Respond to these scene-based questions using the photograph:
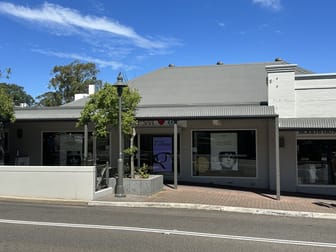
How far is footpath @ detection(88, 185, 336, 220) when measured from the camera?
12039 mm

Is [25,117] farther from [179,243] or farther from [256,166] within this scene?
[179,243]

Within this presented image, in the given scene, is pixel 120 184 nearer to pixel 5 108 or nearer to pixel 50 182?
pixel 50 182

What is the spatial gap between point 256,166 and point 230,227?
9087 millimetres

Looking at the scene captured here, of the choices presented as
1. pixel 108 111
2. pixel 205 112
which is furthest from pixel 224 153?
pixel 108 111

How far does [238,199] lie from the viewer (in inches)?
555

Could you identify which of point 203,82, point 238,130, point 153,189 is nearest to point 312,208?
point 153,189

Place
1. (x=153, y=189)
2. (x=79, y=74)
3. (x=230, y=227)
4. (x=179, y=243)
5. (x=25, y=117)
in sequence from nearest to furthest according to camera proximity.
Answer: (x=179, y=243)
(x=230, y=227)
(x=153, y=189)
(x=25, y=117)
(x=79, y=74)

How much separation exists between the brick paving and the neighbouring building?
51.9 inches

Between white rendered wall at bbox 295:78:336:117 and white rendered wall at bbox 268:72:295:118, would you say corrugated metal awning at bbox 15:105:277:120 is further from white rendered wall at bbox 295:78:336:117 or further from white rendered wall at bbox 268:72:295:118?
white rendered wall at bbox 295:78:336:117

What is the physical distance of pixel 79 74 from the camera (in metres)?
56.2

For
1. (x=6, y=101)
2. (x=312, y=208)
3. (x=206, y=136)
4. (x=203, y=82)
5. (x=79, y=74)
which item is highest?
(x=79, y=74)

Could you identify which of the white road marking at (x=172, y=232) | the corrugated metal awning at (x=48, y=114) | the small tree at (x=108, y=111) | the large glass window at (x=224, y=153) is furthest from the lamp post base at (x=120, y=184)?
the large glass window at (x=224, y=153)

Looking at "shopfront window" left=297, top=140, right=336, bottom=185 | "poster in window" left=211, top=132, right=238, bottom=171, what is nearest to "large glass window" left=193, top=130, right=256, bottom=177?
"poster in window" left=211, top=132, right=238, bottom=171

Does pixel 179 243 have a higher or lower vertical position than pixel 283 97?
lower
